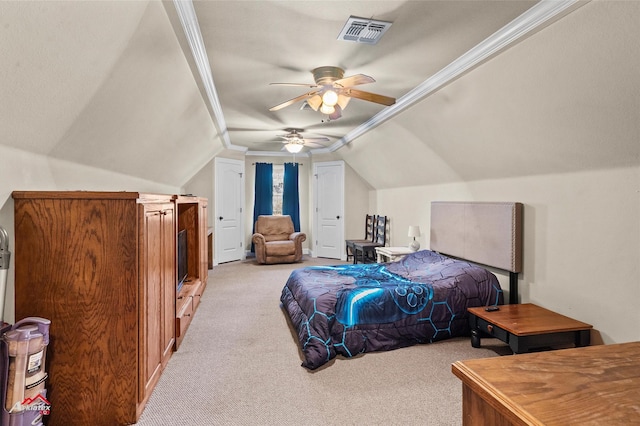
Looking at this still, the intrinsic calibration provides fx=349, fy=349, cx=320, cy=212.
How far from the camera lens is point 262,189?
26.0 ft

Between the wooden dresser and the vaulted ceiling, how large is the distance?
19.0 inches

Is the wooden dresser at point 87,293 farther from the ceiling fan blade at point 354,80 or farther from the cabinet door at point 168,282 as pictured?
the ceiling fan blade at point 354,80

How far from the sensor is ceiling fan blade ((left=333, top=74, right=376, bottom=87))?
8.81 ft

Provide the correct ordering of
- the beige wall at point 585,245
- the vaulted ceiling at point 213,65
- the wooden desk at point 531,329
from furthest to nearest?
the wooden desk at point 531,329, the beige wall at point 585,245, the vaulted ceiling at point 213,65

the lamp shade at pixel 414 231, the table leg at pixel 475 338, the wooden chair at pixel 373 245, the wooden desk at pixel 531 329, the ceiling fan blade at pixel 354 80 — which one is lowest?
the table leg at pixel 475 338

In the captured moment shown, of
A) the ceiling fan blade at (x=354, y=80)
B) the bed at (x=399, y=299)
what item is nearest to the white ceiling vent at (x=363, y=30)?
the ceiling fan blade at (x=354, y=80)

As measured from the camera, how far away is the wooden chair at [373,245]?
6307 mm

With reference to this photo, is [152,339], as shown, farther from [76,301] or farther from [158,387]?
[76,301]

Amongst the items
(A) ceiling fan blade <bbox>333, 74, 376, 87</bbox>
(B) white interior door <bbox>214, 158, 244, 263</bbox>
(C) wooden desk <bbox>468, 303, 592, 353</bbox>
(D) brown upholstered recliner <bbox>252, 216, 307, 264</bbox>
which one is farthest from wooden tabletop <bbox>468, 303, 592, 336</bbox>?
(B) white interior door <bbox>214, 158, 244, 263</bbox>

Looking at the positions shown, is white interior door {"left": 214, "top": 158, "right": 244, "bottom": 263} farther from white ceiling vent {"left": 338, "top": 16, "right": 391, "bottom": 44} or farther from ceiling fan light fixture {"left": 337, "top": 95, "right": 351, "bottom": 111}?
white ceiling vent {"left": 338, "top": 16, "right": 391, "bottom": 44}

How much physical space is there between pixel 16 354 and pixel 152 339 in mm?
783

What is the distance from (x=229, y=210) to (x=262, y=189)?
971 millimetres

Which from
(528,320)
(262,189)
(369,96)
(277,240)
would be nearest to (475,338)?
(528,320)

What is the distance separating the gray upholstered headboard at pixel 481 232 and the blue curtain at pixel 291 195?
3819 millimetres
